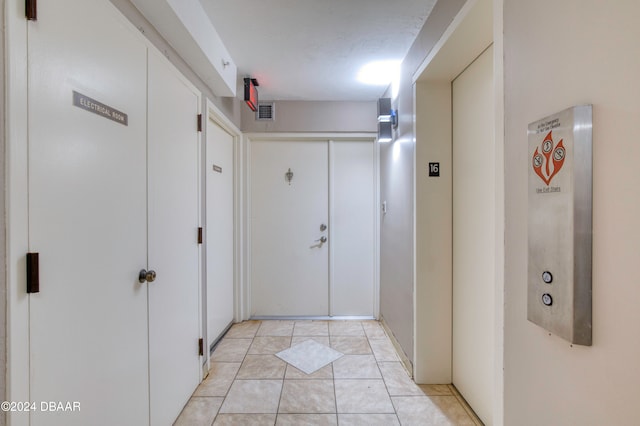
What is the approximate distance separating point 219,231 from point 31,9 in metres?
2.04

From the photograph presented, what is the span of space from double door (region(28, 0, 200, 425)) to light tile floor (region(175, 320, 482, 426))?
0.36 metres

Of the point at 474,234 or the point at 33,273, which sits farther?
the point at 474,234

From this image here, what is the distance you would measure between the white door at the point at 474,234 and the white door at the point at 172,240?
1.81m

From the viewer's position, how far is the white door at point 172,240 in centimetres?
139

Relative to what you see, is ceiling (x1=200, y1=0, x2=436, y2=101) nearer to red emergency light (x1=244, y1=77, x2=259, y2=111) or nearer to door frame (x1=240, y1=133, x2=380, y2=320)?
red emergency light (x1=244, y1=77, x2=259, y2=111)

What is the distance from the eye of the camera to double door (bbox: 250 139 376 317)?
313 cm

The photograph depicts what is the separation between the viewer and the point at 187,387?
1.74m

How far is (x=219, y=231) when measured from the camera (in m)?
2.65

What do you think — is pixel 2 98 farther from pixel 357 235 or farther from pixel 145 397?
pixel 357 235

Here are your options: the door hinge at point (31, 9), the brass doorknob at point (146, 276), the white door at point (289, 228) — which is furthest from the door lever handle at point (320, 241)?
the door hinge at point (31, 9)

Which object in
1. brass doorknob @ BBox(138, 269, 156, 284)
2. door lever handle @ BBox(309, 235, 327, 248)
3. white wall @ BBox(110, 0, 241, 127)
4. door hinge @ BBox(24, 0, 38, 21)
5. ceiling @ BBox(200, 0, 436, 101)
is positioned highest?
ceiling @ BBox(200, 0, 436, 101)

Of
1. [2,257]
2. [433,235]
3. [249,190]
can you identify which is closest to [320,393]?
[433,235]

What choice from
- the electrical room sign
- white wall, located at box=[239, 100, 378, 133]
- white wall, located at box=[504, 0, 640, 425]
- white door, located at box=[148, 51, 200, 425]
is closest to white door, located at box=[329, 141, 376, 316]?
white wall, located at box=[239, 100, 378, 133]

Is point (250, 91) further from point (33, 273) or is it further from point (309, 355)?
point (309, 355)
